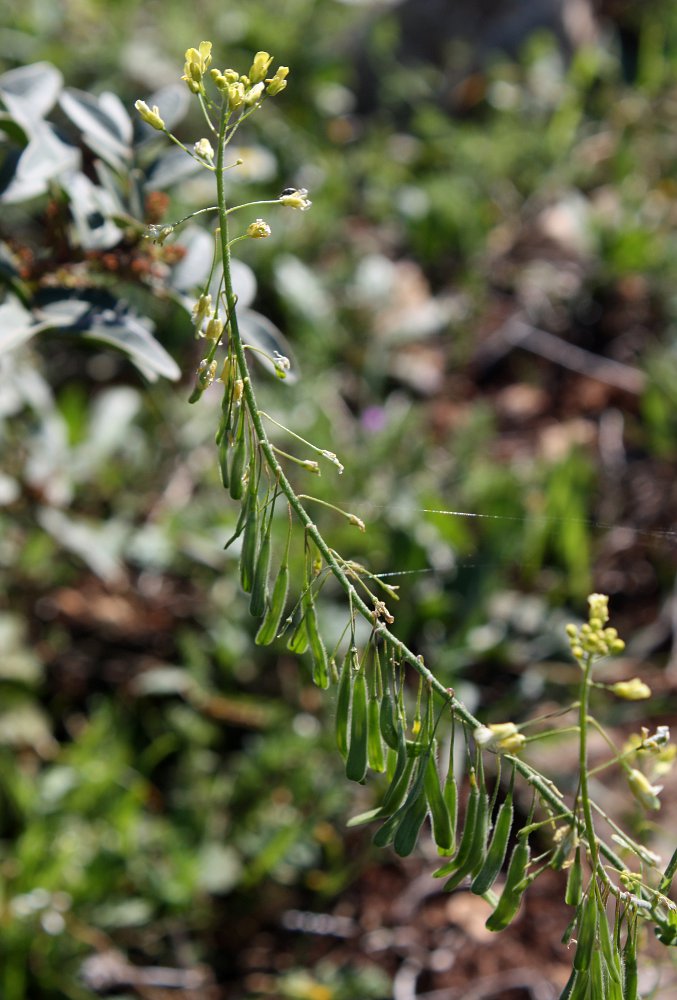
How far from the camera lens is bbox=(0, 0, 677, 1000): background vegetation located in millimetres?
2029

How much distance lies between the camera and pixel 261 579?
849 millimetres

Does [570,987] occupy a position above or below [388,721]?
below

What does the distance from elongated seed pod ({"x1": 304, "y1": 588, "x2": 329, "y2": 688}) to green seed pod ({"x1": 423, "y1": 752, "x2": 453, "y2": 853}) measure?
11 centimetres

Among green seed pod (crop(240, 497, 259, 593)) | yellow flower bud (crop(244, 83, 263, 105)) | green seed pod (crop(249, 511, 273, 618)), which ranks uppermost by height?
yellow flower bud (crop(244, 83, 263, 105))

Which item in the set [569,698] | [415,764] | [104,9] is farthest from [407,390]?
[415,764]

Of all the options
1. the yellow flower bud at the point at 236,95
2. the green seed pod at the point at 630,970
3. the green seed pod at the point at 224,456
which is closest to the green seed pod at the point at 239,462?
the green seed pod at the point at 224,456

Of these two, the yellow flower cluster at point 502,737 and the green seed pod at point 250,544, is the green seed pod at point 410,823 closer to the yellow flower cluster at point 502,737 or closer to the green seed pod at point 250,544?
the yellow flower cluster at point 502,737

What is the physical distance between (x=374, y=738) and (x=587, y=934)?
0.69 feet

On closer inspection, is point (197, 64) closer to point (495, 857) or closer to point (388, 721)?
point (388, 721)

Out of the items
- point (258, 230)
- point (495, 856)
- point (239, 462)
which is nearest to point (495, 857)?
point (495, 856)

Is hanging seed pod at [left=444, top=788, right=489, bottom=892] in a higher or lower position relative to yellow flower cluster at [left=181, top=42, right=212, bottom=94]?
lower

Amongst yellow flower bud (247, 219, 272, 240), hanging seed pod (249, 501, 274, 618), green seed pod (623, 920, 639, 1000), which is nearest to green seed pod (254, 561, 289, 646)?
hanging seed pod (249, 501, 274, 618)

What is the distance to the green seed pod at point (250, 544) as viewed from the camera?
83 centimetres

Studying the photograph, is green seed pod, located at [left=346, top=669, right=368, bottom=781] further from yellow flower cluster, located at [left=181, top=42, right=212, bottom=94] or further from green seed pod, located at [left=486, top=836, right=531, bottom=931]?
yellow flower cluster, located at [left=181, top=42, right=212, bottom=94]
